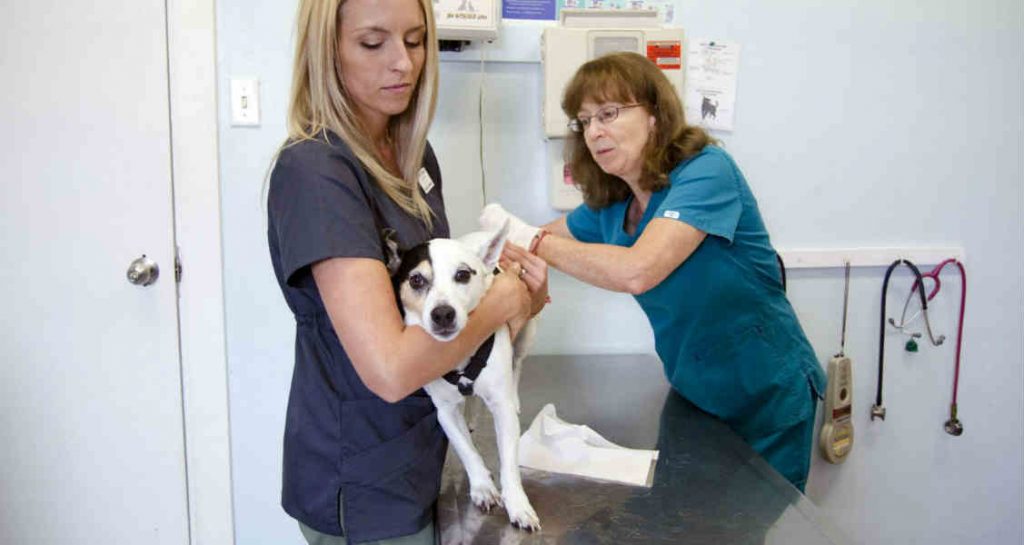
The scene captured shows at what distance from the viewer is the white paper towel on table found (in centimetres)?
125

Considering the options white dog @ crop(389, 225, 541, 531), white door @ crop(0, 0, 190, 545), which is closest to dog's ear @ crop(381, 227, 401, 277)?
white dog @ crop(389, 225, 541, 531)

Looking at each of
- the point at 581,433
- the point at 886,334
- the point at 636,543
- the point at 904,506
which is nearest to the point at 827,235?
the point at 886,334

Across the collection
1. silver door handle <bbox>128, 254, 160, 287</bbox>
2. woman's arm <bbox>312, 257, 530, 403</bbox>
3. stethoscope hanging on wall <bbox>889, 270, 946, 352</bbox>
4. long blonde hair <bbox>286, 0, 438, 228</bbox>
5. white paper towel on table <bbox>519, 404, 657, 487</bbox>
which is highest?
long blonde hair <bbox>286, 0, 438, 228</bbox>

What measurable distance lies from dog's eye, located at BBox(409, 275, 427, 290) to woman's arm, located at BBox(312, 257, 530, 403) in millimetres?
125

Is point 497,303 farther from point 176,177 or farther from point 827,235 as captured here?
point 827,235

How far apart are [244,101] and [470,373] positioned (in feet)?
3.44

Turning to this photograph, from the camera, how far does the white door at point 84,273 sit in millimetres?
1665

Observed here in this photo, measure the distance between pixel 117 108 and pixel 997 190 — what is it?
7.49ft

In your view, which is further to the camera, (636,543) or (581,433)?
(581,433)

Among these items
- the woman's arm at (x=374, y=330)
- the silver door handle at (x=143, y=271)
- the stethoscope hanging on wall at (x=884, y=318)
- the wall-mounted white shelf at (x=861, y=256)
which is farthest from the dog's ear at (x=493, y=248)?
the stethoscope hanging on wall at (x=884, y=318)

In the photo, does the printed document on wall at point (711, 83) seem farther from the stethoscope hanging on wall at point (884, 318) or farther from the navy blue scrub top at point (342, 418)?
the navy blue scrub top at point (342, 418)

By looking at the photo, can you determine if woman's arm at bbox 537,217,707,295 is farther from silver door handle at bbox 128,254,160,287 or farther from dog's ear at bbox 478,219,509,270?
silver door handle at bbox 128,254,160,287

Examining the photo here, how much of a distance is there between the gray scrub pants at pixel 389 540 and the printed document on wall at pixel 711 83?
1.27 meters

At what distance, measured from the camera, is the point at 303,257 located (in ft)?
2.87
